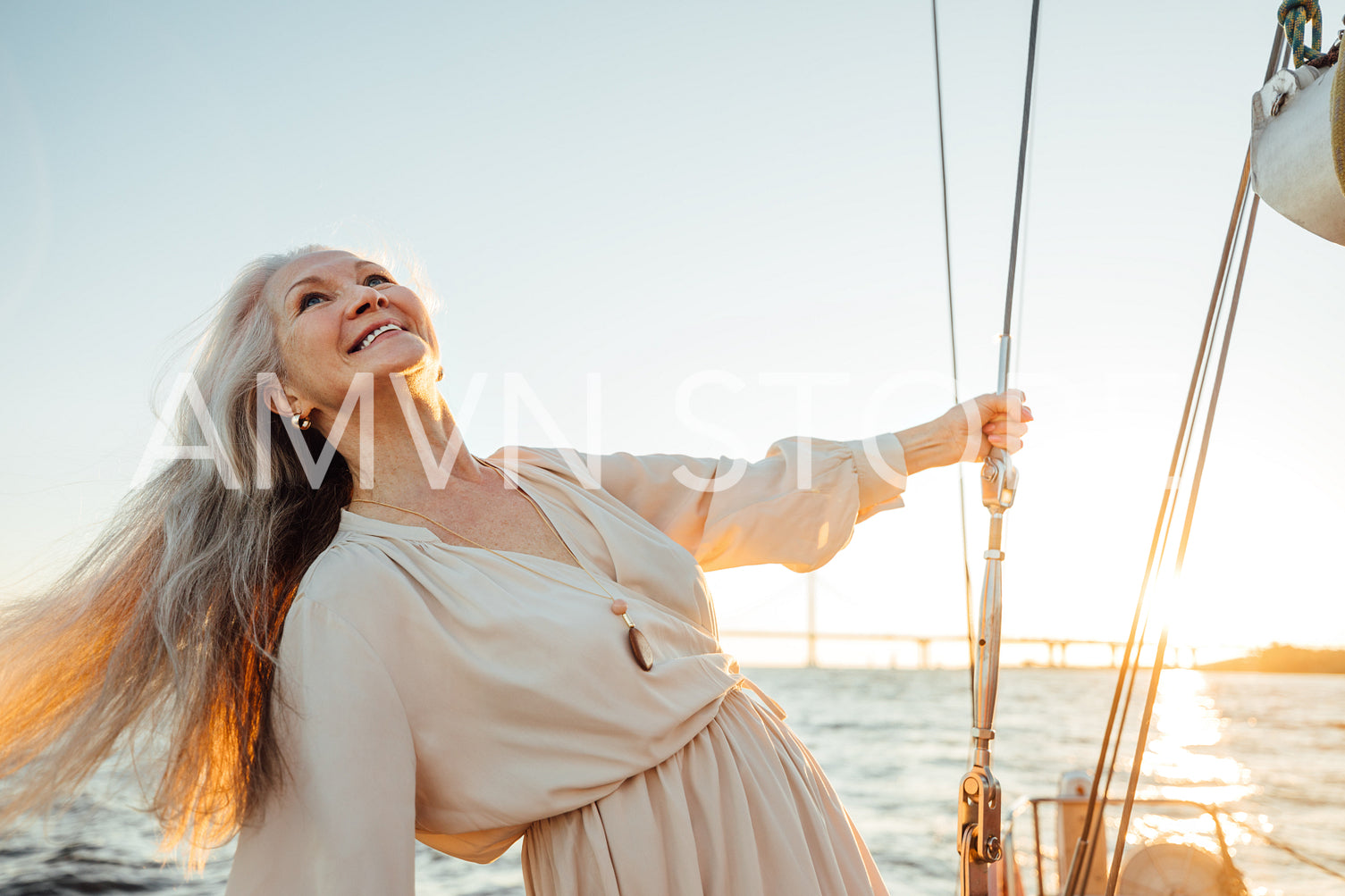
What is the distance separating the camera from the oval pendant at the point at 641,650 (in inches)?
52.2

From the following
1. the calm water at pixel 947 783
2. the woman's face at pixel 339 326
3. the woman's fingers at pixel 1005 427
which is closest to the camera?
the woman's face at pixel 339 326

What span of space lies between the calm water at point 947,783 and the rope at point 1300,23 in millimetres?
1685

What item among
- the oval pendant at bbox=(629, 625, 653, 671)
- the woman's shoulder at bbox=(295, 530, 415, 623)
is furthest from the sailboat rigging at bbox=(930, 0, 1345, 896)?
the woman's shoulder at bbox=(295, 530, 415, 623)

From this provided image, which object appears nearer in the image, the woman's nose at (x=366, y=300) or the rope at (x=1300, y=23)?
the rope at (x=1300, y=23)

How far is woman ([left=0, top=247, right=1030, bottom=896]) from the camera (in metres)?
1.23

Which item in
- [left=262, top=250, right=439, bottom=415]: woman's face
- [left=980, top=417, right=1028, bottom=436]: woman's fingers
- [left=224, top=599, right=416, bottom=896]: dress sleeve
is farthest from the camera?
[left=980, top=417, right=1028, bottom=436]: woman's fingers

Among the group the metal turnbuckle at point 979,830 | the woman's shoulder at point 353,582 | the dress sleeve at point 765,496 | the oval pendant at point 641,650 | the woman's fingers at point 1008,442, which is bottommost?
the metal turnbuckle at point 979,830

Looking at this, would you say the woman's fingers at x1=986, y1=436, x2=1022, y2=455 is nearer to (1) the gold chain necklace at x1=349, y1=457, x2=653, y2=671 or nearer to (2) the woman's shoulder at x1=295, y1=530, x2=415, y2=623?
(1) the gold chain necklace at x1=349, y1=457, x2=653, y2=671

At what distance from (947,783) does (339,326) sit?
19990mm

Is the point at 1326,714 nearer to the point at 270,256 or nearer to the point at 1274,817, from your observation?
the point at 1274,817

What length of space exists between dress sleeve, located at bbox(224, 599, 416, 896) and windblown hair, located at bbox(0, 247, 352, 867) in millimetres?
37

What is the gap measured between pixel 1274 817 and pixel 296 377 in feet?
61.2

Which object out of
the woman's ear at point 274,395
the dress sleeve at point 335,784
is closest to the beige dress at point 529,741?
the dress sleeve at point 335,784

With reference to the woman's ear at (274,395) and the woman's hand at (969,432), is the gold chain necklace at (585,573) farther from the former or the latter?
the woman's hand at (969,432)
